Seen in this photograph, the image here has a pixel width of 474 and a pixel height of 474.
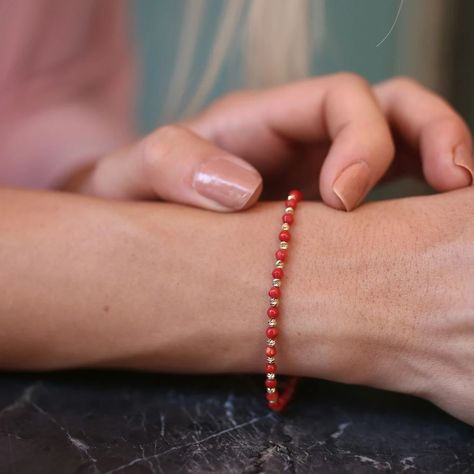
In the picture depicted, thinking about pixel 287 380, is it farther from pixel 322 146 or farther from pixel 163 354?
pixel 322 146

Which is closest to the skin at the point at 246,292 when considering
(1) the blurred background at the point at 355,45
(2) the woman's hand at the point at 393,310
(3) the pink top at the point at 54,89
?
(2) the woman's hand at the point at 393,310

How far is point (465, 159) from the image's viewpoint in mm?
672

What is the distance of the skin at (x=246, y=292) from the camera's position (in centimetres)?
57

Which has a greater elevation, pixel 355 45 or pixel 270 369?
pixel 355 45

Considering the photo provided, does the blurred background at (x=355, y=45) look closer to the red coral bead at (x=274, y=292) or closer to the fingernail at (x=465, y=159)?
the fingernail at (x=465, y=159)

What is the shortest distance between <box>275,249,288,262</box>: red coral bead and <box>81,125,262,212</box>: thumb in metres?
0.07

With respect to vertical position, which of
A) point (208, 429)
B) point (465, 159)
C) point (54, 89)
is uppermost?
point (465, 159)

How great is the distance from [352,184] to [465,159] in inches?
5.2

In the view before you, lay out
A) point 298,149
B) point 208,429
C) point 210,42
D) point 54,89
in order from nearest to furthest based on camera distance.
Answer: point 208,429
point 298,149
point 210,42
point 54,89

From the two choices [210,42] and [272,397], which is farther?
[210,42]

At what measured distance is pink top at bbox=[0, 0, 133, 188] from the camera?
1.03m

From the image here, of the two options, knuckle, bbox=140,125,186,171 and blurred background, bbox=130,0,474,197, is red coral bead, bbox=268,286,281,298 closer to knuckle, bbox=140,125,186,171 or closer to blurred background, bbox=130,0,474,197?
knuckle, bbox=140,125,186,171

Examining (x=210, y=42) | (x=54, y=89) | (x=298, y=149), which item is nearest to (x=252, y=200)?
(x=298, y=149)

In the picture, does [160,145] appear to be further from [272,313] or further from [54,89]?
[54,89]
